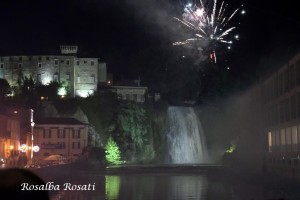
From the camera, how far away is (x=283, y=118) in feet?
156

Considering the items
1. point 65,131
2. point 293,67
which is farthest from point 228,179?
point 65,131

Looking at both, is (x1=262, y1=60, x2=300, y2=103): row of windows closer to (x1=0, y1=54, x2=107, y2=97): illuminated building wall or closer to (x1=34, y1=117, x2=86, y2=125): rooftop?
(x1=34, y1=117, x2=86, y2=125): rooftop

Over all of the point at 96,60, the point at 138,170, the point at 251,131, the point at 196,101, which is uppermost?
the point at 96,60

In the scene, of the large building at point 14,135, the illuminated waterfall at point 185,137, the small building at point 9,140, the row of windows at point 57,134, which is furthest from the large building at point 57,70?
the small building at point 9,140

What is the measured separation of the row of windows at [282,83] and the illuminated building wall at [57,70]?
60.8m

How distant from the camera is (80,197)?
31.4 meters

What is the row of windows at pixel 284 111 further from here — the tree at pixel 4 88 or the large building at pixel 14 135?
the tree at pixel 4 88

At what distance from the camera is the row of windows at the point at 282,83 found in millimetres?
42478

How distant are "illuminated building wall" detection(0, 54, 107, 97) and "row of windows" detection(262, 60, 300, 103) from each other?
60789mm

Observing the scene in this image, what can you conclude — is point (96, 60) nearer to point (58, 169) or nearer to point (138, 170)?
point (138, 170)

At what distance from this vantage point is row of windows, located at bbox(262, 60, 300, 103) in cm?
4248

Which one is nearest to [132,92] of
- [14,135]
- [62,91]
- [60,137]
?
[62,91]

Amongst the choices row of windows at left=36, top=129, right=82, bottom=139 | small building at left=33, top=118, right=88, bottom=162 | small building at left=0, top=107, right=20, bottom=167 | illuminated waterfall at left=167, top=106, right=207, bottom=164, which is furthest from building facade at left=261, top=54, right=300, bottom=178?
row of windows at left=36, top=129, right=82, bottom=139

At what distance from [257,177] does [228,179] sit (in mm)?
3894
